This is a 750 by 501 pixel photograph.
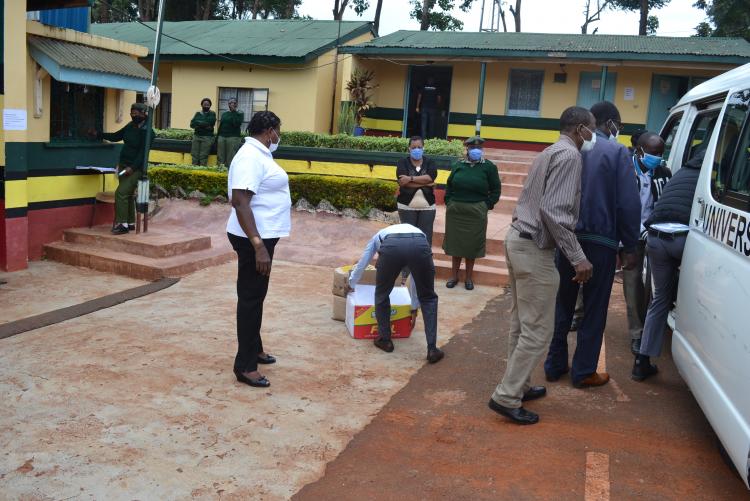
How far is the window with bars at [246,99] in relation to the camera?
17.4m

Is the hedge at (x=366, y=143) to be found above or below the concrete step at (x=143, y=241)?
above

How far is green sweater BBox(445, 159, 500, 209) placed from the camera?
796 cm

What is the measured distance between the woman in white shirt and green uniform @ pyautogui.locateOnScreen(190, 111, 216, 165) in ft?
34.2

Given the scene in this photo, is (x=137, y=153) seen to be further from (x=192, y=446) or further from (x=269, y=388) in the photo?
(x=192, y=446)

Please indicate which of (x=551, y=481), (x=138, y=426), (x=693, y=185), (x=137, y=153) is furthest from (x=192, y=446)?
(x=137, y=153)

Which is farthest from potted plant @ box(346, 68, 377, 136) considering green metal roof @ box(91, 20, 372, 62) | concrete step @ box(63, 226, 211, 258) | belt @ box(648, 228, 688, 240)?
belt @ box(648, 228, 688, 240)

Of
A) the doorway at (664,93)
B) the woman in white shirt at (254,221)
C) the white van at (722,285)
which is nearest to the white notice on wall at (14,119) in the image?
the woman in white shirt at (254,221)

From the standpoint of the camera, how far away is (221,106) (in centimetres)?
1786

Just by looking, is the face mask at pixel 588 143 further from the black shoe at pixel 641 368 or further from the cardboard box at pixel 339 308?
the cardboard box at pixel 339 308

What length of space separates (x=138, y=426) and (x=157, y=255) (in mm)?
4826

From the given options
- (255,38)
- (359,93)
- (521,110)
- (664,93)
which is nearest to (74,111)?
(359,93)

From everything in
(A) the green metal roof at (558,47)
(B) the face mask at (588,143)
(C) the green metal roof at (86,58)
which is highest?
(A) the green metal roof at (558,47)

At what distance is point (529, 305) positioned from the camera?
443 centimetres

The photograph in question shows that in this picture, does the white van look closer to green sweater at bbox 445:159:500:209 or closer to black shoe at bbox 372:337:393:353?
black shoe at bbox 372:337:393:353
